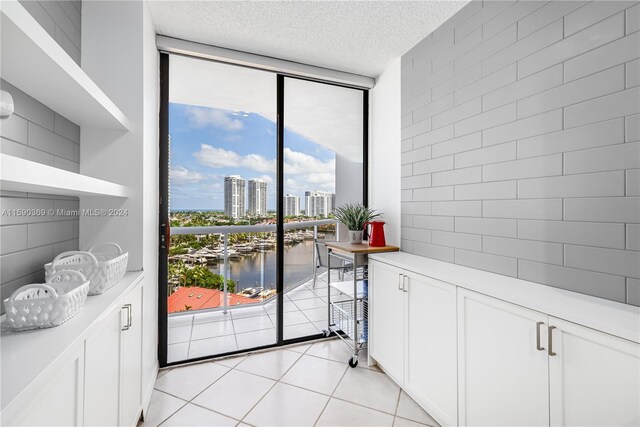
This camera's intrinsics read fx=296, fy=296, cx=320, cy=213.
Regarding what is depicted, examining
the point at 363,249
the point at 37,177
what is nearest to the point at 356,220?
the point at 363,249

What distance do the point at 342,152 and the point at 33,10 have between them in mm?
2356

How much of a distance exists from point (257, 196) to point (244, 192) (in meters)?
0.13

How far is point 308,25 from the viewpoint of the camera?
6.84 feet

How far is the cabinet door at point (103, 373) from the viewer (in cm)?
103

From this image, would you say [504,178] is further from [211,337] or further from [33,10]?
[211,337]

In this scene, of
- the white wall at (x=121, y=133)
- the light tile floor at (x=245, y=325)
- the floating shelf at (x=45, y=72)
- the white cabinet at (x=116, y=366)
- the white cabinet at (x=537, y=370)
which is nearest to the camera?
the floating shelf at (x=45, y=72)

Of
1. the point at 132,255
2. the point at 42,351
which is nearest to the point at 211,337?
the point at 132,255

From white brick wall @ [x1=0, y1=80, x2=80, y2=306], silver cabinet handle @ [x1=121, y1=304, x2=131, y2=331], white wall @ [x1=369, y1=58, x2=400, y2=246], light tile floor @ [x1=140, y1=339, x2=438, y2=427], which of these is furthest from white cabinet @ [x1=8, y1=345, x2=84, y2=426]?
white wall @ [x1=369, y1=58, x2=400, y2=246]

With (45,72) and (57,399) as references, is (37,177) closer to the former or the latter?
(45,72)

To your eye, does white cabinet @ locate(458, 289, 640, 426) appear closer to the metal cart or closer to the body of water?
the metal cart

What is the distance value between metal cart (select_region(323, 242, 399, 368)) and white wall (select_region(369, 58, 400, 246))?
0.41 meters

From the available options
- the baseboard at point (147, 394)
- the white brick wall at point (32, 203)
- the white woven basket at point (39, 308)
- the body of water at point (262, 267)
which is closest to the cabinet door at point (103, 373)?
the white woven basket at point (39, 308)

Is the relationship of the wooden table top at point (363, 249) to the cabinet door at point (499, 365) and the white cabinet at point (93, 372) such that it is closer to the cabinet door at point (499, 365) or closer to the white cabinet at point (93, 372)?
the cabinet door at point (499, 365)

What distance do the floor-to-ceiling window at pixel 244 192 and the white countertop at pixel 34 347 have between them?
1.30m
